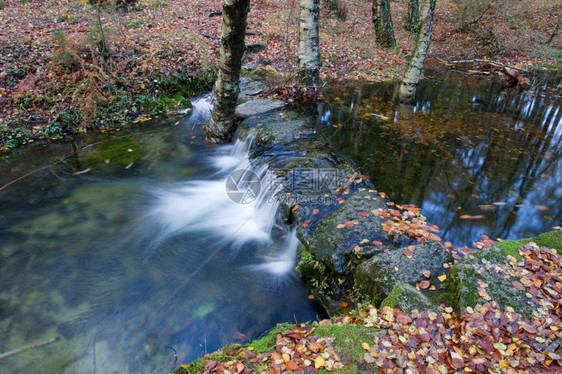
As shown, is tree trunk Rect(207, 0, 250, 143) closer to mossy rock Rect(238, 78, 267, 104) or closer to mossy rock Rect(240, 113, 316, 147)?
mossy rock Rect(240, 113, 316, 147)

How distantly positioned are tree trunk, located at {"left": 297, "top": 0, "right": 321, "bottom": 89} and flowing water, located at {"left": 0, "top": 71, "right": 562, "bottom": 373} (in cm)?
129

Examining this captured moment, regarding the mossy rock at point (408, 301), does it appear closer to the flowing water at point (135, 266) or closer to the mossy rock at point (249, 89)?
the flowing water at point (135, 266)

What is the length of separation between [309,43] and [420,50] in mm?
3191

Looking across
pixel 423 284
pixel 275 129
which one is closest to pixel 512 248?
pixel 423 284

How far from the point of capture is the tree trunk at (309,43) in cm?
861

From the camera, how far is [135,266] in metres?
4.91

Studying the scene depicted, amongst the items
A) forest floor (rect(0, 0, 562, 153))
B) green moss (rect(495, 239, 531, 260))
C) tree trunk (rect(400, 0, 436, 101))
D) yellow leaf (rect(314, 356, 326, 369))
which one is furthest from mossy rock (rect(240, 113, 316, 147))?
yellow leaf (rect(314, 356, 326, 369))

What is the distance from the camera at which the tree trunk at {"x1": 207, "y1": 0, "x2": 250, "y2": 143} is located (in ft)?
18.2

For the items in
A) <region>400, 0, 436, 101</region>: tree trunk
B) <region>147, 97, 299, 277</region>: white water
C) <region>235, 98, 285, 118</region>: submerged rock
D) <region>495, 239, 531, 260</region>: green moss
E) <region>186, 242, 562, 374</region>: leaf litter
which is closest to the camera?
<region>186, 242, 562, 374</region>: leaf litter

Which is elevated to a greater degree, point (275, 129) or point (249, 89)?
point (249, 89)

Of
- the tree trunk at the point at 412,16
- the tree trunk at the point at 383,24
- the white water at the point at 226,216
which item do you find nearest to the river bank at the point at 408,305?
the white water at the point at 226,216

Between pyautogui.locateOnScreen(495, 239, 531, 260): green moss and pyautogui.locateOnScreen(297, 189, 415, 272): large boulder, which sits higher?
pyautogui.locateOnScreen(495, 239, 531, 260): green moss

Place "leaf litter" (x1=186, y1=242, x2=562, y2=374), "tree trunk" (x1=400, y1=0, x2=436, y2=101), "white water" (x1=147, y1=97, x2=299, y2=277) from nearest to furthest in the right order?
"leaf litter" (x1=186, y1=242, x2=562, y2=374), "white water" (x1=147, y1=97, x2=299, y2=277), "tree trunk" (x1=400, y1=0, x2=436, y2=101)

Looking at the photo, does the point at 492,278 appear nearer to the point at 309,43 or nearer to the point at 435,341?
the point at 435,341
